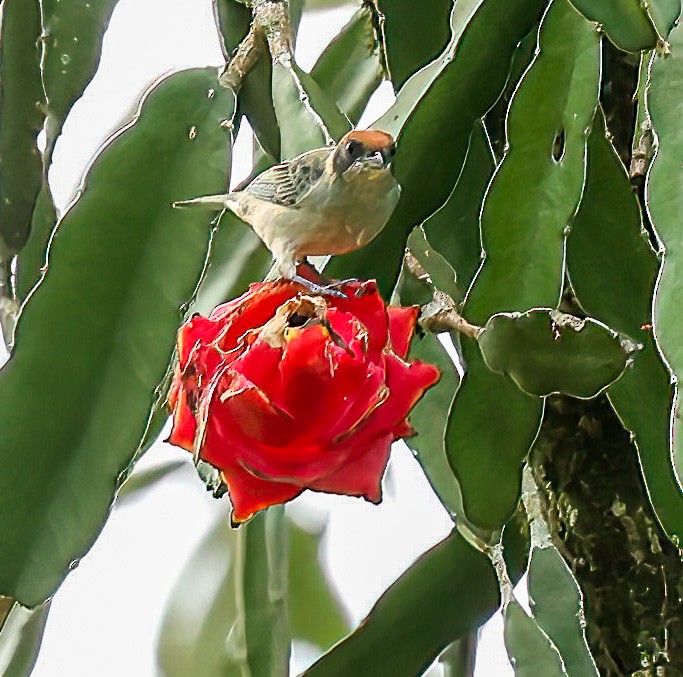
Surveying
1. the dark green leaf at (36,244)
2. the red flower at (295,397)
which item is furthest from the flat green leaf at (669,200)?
the dark green leaf at (36,244)

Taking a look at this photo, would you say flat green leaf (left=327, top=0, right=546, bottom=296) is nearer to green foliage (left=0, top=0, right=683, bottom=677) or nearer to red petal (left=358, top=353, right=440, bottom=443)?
green foliage (left=0, top=0, right=683, bottom=677)

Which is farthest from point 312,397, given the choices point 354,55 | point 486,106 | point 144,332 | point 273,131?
point 354,55

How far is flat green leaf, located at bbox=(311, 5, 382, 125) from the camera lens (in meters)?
1.07

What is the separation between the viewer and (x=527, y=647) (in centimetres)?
60

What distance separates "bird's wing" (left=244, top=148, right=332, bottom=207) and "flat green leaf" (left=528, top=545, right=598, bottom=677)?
0.84 feet

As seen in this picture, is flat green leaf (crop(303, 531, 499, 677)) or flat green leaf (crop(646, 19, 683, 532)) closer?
flat green leaf (crop(646, 19, 683, 532))

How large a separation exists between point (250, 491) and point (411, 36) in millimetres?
400

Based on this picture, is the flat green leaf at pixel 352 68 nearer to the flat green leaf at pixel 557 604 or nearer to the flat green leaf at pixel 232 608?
the flat green leaf at pixel 232 608

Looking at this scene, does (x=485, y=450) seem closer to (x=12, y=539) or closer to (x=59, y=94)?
(x=12, y=539)

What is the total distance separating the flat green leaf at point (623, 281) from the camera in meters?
0.65

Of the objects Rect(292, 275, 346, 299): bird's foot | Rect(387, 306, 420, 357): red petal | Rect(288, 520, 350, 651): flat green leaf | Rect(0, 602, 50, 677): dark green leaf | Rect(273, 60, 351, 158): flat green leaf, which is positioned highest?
Rect(273, 60, 351, 158): flat green leaf

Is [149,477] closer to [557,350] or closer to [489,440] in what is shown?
[489,440]

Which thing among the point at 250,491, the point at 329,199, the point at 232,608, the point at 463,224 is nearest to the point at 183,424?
the point at 250,491

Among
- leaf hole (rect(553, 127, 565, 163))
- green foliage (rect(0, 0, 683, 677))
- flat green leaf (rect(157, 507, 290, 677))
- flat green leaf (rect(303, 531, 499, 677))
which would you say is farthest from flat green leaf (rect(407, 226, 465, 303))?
flat green leaf (rect(157, 507, 290, 677))
